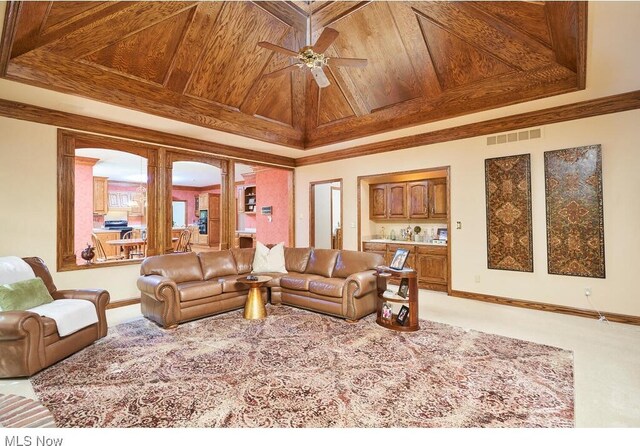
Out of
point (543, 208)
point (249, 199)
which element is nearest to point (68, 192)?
point (249, 199)

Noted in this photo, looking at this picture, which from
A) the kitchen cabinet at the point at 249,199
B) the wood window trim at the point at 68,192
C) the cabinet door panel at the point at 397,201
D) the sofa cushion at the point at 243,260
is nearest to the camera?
the wood window trim at the point at 68,192

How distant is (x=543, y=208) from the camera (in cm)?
462

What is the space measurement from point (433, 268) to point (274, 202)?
4607 millimetres

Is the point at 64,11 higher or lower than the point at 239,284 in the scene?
higher

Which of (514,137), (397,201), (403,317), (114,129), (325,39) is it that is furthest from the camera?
(397,201)

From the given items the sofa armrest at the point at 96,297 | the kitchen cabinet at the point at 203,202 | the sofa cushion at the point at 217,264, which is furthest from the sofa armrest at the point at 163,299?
the kitchen cabinet at the point at 203,202

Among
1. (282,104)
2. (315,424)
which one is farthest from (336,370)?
(282,104)

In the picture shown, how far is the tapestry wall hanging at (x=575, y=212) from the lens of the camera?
4.21 meters

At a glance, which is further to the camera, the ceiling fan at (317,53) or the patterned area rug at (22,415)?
the ceiling fan at (317,53)

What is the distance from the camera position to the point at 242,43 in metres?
4.48

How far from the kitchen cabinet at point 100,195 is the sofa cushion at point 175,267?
6.33m

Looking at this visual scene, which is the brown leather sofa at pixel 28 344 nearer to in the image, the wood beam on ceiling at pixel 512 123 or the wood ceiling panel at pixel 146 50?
the wood ceiling panel at pixel 146 50

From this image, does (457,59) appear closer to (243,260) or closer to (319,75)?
(319,75)
